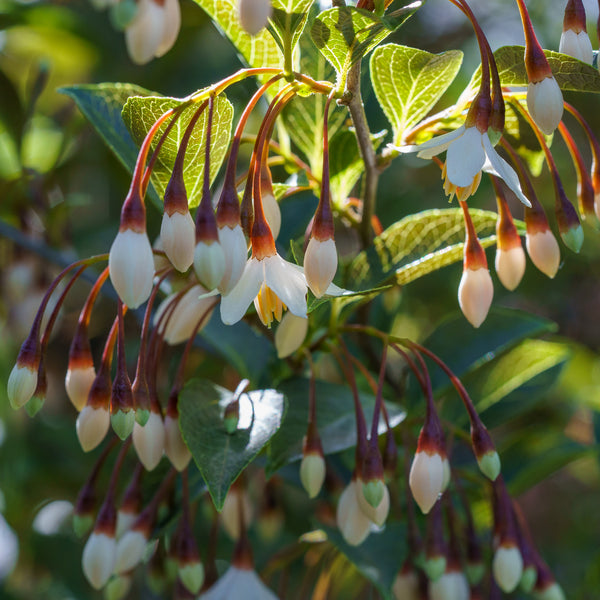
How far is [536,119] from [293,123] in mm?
396

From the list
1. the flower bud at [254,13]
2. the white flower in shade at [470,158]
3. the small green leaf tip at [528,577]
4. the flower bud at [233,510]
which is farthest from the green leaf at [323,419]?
the flower bud at [254,13]

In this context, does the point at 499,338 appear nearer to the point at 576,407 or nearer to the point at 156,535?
the point at 576,407

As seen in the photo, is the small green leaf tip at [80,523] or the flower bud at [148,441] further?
the small green leaf tip at [80,523]

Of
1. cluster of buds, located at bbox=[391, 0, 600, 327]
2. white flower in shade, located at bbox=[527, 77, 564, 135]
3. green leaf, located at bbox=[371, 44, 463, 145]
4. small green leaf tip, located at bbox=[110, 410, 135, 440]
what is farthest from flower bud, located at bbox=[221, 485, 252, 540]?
white flower in shade, located at bbox=[527, 77, 564, 135]

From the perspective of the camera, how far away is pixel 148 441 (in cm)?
87

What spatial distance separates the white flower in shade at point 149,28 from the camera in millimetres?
649

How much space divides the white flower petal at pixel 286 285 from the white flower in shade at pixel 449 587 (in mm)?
448

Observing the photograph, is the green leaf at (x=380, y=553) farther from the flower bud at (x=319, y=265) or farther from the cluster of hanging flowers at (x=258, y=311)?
the flower bud at (x=319, y=265)

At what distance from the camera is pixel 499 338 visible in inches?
49.2

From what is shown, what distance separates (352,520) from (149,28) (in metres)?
0.61

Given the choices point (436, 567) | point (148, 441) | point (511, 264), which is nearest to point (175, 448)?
point (148, 441)

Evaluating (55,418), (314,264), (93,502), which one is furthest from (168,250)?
(55,418)

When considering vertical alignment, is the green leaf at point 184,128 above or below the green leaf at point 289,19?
below

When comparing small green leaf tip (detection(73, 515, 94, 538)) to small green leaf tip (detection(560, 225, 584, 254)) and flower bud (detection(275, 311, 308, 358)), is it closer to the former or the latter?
flower bud (detection(275, 311, 308, 358))
